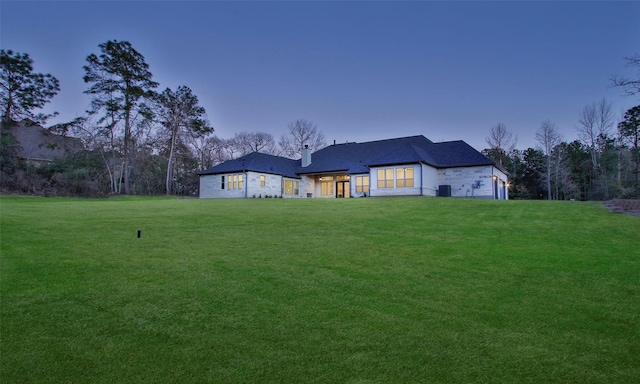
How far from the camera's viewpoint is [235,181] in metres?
29.3

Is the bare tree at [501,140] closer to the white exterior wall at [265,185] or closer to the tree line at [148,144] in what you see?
the tree line at [148,144]

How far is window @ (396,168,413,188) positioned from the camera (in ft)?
77.6

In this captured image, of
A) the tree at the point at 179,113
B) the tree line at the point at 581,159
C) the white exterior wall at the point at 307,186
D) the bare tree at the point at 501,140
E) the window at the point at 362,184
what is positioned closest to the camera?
the window at the point at 362,184

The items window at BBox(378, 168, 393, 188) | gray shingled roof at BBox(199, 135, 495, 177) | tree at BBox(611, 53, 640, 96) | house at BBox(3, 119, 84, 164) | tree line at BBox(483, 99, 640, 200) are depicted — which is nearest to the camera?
tree at BBox(611, 53, 640, 96)

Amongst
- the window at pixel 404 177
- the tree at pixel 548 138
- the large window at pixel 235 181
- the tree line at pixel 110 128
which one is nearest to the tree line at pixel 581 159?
the tree at pixel 548 138

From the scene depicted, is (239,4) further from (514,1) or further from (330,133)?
(330,133)

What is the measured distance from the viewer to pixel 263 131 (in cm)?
4966

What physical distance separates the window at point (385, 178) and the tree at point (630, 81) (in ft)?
43.5

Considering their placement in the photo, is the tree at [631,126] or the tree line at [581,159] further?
the tree at [631,126]

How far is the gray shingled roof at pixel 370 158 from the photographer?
81.9 ft

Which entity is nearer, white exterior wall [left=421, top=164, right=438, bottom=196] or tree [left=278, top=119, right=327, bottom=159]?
white exterior wall [left=421, top=164, right=438, bottom=196]

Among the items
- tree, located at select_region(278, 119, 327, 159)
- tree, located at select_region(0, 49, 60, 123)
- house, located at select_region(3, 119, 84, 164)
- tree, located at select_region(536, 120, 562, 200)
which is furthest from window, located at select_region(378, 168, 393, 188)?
tree, located at select_region(0, 49, 60, 123)

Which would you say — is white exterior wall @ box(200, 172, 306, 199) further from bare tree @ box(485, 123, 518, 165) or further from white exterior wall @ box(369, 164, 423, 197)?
bare tree @ box(485, 123, 518, 165)

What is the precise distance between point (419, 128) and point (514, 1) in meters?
23.0
